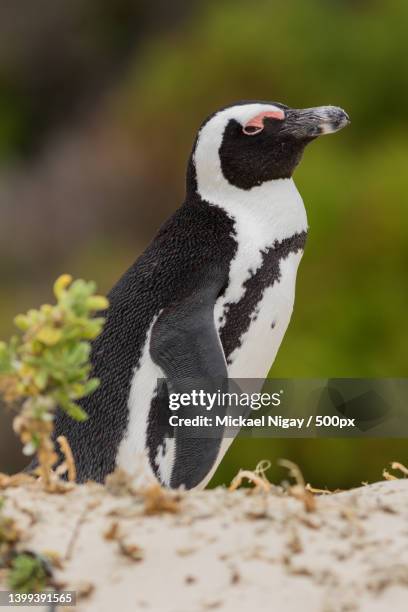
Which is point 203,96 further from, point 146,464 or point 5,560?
point 5,560

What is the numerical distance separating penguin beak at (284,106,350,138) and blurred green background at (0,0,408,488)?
4.38 metres

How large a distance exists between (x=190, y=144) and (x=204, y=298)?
694 cm

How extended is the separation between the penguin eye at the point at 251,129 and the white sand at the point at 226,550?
98 cm

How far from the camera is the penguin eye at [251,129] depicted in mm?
2803

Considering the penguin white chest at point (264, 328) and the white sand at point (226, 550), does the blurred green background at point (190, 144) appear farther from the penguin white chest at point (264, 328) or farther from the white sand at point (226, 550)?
the white sand at point (226, 550)

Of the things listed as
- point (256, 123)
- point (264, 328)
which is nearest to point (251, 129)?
point (256, 123)

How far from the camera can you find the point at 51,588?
1.88 meters

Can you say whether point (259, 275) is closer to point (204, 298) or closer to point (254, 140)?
point (204, 298)

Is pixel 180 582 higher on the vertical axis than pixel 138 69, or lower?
lower

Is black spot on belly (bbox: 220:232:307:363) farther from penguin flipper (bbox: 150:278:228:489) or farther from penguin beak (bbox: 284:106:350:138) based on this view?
penguin beak (bbox: 284:106:350:138)

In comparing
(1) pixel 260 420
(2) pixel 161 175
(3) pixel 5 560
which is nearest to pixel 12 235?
(2) pixel 161 175

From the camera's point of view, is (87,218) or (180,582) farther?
(87,218)

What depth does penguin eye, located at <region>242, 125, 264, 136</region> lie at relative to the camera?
2803 millimetres

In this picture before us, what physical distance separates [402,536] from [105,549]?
0.48 metres
